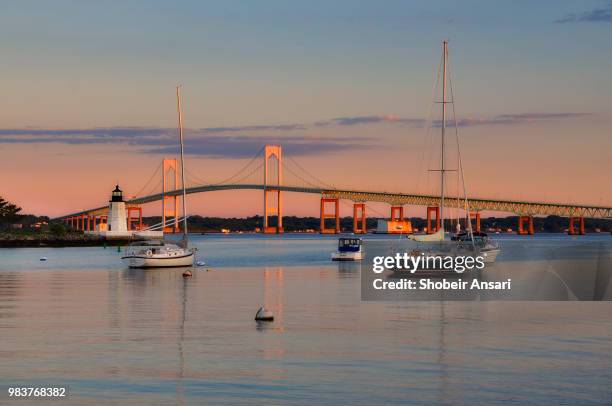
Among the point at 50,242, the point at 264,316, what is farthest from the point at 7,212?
the point at 264,316

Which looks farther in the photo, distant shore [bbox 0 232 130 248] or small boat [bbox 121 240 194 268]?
distant shore [bbox 0 232 130 248]

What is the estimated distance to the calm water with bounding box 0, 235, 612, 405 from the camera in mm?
14922

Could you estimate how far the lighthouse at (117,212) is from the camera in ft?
308

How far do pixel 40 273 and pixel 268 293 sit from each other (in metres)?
19.8

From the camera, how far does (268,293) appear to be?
35.2 meters

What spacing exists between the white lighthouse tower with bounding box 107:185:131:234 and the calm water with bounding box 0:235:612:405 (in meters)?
61.0

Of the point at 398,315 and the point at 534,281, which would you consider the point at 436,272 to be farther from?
the point at 398,315

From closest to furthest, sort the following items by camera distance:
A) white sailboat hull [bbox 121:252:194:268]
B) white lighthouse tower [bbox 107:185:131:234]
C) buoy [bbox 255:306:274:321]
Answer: buoy [bbox 255:306:274:321] < white sailboat hull [bbox 121:252:194:268] < white lighthouse tower [bbox 107:185:131:234]

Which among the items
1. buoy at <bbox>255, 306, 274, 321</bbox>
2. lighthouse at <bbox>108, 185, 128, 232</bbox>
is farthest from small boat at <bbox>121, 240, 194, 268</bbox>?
lighthouse at <bbox>108, 185, 128, 232</bbox>

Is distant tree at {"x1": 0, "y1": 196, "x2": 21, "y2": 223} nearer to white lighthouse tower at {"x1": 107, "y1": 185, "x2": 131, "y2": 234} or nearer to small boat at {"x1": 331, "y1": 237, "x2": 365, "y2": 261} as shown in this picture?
white lighthouse tower at {"x1": 107, "y1": 185, "x2": 131, "y2": 234}

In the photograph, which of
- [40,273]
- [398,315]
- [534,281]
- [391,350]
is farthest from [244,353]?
[40,273]

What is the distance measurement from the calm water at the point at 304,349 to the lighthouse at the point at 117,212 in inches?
2379

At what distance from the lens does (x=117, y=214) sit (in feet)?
330

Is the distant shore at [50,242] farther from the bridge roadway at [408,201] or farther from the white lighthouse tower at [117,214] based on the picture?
the bridge roadway at [408,201]
